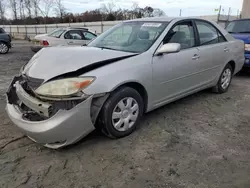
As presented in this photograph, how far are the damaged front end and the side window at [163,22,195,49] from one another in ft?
5.05

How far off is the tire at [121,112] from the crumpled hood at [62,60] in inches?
19.4

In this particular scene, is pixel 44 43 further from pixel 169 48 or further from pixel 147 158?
pixel 147 158

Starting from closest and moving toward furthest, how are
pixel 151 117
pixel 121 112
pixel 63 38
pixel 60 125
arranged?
1. pixel 60 125
2. pixel 121 112
3. pixel 151 117
4. pixel 63 38

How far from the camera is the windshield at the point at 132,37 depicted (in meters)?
3.46

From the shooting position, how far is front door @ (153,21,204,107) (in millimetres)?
3408

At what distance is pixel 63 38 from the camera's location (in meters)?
10.6

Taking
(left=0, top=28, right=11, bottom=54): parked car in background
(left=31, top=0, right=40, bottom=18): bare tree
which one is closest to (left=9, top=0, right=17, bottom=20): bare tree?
(left=31, top=0, right=40, bottom=18): bare tree

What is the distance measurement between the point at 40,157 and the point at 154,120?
1.77 meters

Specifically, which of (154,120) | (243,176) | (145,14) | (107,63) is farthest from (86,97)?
(145,14)

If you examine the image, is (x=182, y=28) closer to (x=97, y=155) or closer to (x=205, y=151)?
(x=205, y=151)

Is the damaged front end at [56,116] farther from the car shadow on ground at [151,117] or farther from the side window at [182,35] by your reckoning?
the side window at [182,35]

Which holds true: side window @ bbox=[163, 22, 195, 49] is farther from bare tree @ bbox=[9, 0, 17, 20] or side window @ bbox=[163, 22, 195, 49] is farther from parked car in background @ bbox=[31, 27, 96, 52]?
bare tree @ bbox=[9, 0, 17, 20]

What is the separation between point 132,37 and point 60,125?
1873 millimetres

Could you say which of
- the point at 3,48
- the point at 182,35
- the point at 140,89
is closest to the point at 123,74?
the point at 140,89
